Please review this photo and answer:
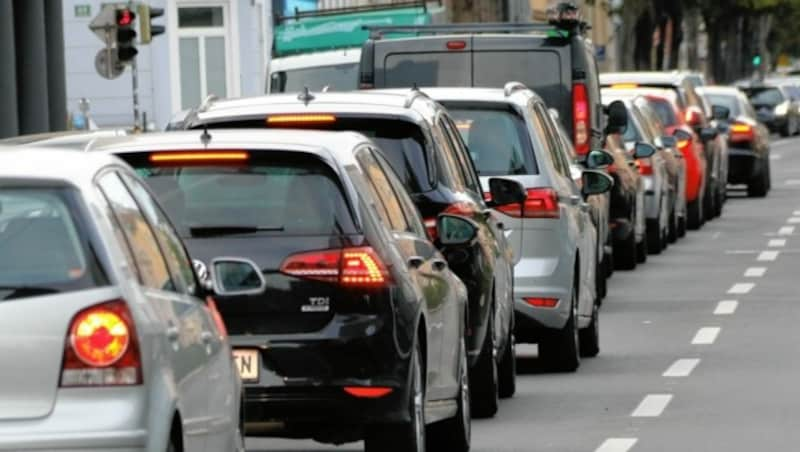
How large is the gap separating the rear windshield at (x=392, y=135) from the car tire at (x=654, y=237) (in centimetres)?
1641

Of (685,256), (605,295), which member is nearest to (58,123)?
(685,256)

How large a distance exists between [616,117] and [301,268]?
16.3 meters

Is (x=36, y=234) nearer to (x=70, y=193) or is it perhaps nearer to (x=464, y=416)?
(x=70, y=193)

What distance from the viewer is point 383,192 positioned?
36.5 ft

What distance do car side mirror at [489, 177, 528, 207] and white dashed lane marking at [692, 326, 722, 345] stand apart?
393cm

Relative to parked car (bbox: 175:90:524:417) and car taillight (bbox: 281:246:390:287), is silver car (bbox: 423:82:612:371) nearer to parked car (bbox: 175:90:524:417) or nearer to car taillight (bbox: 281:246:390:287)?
parked car (bbox: 175:90:524:417)

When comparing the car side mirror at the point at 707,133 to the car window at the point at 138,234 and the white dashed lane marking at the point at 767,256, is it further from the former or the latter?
the car window at the point at 138,234

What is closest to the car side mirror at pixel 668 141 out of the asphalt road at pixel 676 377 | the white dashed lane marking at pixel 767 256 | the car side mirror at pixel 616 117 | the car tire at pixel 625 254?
the white dashed lane marking at pixel 767 256

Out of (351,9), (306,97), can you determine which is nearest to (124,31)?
(351,9)

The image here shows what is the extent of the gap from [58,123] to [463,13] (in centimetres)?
Answer: 1590

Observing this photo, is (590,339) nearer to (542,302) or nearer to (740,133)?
(542,302)

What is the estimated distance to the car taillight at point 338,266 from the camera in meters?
10.3

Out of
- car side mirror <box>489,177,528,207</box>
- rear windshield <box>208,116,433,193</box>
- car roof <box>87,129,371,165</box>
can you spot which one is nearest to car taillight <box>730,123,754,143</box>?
car side mirror <box>489,177,528,207</box>

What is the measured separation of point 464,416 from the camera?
1216 centimetres
